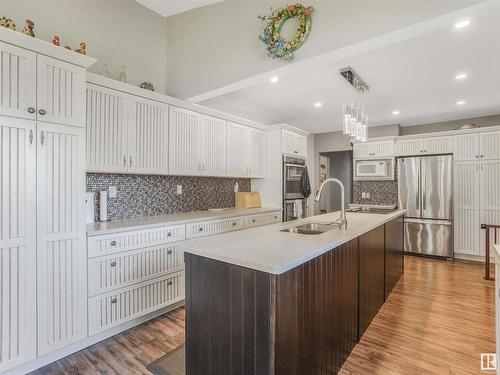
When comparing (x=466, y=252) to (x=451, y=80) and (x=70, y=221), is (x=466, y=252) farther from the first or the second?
(x=70, y=221)

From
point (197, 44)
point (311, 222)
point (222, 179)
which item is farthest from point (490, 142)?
point (197, 44)

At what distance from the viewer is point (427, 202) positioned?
15.5 ft

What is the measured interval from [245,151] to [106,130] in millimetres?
2177

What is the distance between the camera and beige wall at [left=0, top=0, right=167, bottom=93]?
239 centimetres

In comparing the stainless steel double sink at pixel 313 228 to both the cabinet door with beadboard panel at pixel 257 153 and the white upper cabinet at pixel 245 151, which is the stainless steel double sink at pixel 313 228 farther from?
the cabinet door with beadboard panel at pixel 257 153

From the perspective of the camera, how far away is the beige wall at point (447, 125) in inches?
195

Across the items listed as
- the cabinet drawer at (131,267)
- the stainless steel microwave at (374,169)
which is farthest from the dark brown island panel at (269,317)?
the stainless steel microwave at (374,169)

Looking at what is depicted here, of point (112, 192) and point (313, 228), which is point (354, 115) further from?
point (112, 192)

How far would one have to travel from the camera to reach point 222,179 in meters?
4.22

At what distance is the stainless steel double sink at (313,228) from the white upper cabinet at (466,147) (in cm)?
364

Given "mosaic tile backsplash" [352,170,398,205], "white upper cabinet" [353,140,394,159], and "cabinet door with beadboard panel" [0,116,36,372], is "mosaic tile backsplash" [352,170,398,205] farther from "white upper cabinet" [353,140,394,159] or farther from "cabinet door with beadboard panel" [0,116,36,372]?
"cabinet door with beadboard panel" [0,116,36,372]

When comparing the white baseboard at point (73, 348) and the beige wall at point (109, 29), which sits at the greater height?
the beige wall at point (109, 29)

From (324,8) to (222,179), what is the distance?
2.68 metres

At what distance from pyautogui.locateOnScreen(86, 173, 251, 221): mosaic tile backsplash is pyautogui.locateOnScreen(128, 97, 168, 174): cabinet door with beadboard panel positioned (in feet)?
0.93
